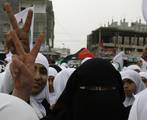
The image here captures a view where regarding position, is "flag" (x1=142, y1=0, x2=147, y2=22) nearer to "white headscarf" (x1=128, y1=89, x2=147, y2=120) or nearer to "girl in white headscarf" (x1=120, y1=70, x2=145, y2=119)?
"white headscarf" (x1=128, y1=89, x2=147, y2=120)

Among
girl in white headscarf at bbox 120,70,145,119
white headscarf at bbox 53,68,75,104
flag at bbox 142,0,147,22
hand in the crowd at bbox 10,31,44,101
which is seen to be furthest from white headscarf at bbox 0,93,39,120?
white headscarf at bbox 53,68,75,104

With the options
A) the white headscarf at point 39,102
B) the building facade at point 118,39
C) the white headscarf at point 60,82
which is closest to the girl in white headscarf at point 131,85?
the white headscarf at point 60,82

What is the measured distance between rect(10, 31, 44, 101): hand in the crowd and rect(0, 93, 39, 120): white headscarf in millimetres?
327

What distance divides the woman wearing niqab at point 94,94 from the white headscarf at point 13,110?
2.90 feet

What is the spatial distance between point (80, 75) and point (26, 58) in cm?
71

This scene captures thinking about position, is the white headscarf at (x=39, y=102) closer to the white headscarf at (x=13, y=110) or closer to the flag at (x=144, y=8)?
the flag at (x=144, y=8)

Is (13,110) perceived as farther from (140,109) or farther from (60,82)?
(60,82)

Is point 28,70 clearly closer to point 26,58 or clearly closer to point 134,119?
point 26,58

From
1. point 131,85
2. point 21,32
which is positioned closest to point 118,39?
point 131,85

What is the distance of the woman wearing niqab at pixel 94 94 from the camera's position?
3.02 meters

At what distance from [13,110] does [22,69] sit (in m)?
0.41

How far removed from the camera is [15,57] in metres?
2.54

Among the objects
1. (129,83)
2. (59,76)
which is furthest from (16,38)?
(59,76)

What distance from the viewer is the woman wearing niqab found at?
302 centimetres
